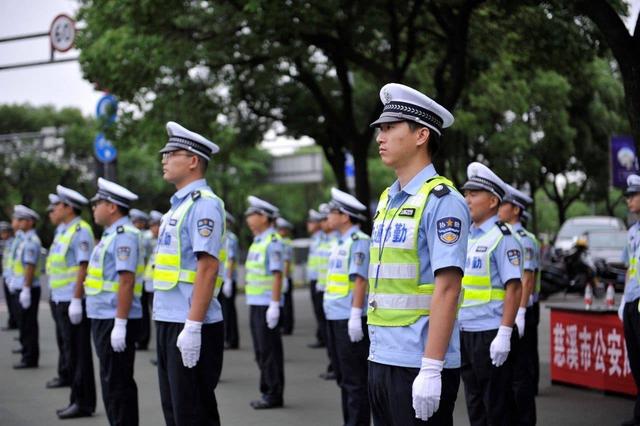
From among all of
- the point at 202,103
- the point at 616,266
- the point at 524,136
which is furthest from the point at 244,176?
the point at 202,103

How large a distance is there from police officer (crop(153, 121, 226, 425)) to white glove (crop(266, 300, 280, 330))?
3881mm

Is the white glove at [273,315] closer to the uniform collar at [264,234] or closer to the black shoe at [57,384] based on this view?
the uniform collar at [264,234]

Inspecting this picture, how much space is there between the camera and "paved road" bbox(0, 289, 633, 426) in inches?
358

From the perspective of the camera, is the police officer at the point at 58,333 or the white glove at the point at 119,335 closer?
the white glove at the point at 119,335

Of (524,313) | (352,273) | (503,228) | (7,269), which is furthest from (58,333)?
(7,269)

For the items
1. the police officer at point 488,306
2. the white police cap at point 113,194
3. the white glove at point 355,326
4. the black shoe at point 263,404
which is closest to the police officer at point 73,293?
the white police cap at point 113,194

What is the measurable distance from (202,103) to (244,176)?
1296 inches

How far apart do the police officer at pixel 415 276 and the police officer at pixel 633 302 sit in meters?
4.40

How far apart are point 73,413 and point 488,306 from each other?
14.2 ft

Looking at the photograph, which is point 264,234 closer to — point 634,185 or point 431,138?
point 634,185

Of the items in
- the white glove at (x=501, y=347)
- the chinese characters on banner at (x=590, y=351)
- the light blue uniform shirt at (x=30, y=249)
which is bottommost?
the chinese characters on banner at (x=590, y=351)

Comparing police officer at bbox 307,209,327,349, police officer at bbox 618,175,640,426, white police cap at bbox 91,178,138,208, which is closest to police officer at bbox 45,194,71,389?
white police cap at bbox 91,178,138,208

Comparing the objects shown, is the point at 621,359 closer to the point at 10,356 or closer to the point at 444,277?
the point at 444,277

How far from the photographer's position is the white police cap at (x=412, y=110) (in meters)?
4.50
